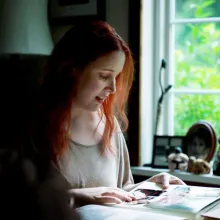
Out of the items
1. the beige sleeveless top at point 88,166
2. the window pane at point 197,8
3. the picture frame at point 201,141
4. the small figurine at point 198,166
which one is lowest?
the small figurine at point 198,166

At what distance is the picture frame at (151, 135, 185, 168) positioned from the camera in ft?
7.54

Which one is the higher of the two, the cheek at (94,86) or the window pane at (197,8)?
the window pane at (197,8)

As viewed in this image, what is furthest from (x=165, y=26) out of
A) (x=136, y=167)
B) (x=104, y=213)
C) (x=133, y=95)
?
(x=104, y=213)

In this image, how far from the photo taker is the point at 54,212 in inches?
8.5

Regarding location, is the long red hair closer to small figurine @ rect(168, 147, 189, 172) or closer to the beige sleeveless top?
the beige sleeveless top

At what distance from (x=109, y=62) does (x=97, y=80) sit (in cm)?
6

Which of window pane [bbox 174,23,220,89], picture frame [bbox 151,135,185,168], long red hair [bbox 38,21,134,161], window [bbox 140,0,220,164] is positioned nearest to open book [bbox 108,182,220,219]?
long red hair [bbox 38,21,134,161]

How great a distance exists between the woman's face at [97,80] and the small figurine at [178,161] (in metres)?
0.90

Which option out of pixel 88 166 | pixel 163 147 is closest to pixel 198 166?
pixel 163 147

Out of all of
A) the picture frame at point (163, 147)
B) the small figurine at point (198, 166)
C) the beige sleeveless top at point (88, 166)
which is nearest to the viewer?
the beige sleeveless top at point (88, 166)

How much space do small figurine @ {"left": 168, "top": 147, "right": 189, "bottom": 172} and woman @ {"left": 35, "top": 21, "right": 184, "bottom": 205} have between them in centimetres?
77

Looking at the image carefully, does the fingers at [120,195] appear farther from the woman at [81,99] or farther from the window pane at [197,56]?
the window pane at [197,56]

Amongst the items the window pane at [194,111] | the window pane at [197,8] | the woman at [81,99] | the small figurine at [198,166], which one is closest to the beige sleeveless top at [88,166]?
the woman at [81,99]

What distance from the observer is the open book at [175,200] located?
1.11m
